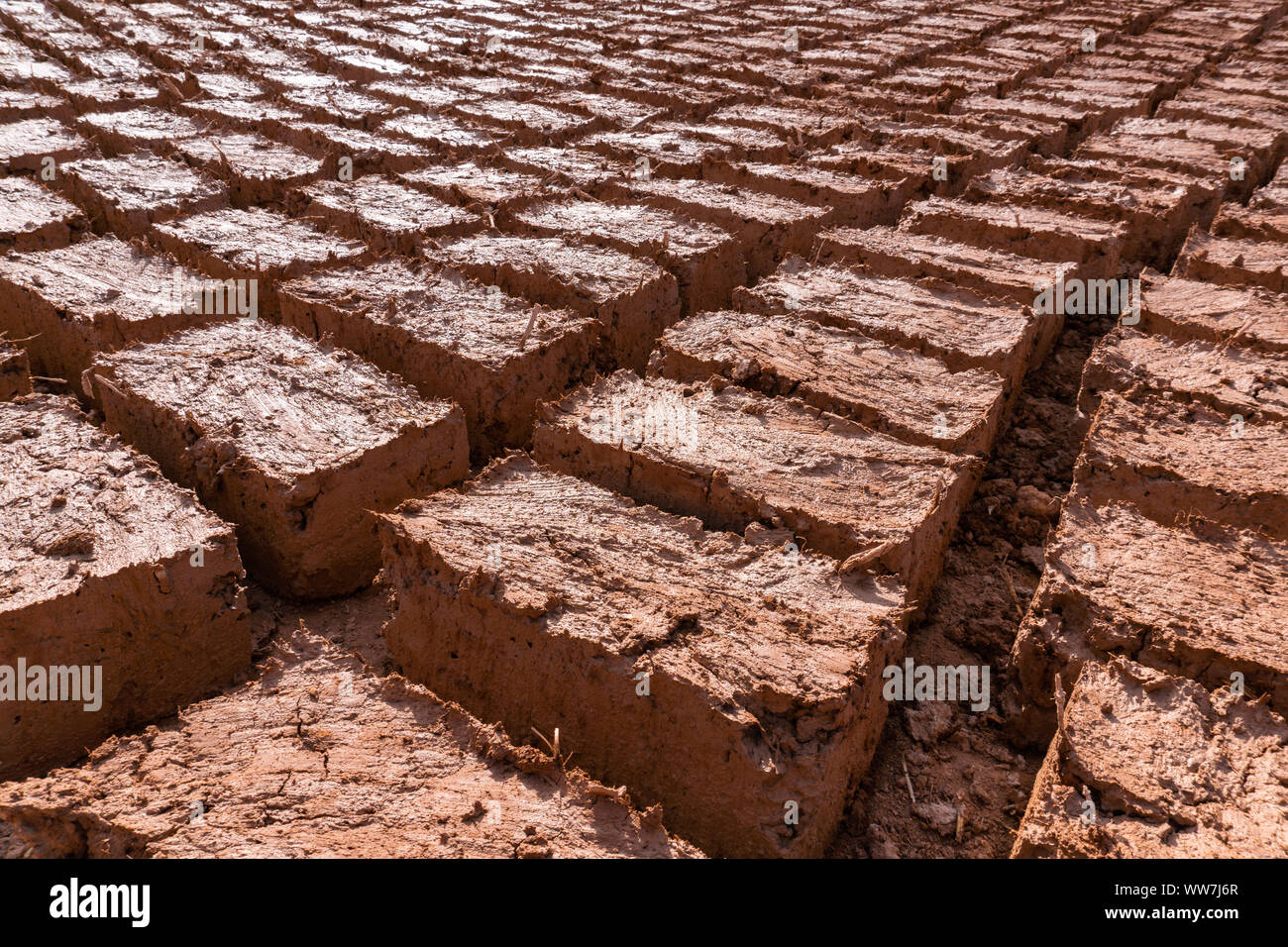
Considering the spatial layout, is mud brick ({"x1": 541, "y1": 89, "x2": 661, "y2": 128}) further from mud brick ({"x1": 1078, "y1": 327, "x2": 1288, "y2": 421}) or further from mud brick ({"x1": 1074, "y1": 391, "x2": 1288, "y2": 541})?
mud brick ({"x1": 1074, "y1": 391, "x2": 1288, "y2": 541})

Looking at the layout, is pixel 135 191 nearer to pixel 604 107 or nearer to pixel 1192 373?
pixel 604 107

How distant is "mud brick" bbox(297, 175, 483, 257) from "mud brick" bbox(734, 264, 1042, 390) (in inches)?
49.7

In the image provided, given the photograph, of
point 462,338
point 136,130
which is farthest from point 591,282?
point 136,130

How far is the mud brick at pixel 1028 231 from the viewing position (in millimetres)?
3594

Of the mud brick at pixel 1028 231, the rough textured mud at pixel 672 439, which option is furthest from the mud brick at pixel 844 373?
the mud brick at pixel 1028 231

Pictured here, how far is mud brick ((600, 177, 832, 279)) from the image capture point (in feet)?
12.4

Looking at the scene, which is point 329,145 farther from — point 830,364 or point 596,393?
point 830,364

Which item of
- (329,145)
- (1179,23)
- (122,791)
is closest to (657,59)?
(329,145)

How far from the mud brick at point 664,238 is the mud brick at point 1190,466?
1.52 m

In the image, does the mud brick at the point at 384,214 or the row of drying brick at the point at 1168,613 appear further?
the mud brick at the point at 384,214

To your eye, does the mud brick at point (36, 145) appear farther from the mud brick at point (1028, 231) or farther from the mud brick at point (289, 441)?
the mud brick at point (1028, 231)

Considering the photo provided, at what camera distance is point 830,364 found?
9.23ft

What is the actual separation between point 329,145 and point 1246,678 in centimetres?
432

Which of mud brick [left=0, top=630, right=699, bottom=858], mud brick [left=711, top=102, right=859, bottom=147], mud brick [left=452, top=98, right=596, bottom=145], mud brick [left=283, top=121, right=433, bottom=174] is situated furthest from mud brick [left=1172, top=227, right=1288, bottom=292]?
mud brick [left=283, top=121, right=433, bottom=174]
